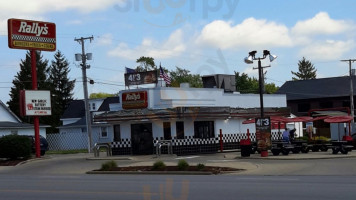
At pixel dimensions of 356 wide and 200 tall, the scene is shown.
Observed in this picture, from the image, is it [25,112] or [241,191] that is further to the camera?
[25,112]

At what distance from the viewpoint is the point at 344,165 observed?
77.4ft

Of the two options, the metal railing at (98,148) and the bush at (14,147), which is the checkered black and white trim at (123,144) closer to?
the metal railing at (98,148)

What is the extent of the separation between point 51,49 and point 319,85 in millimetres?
58243

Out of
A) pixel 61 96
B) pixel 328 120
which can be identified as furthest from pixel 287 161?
pixel 61 96

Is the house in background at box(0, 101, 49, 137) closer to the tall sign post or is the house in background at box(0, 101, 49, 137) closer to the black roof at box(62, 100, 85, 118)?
the black roof at box(62, 100, 85, 118)

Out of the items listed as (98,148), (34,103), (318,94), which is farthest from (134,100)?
(318,94)

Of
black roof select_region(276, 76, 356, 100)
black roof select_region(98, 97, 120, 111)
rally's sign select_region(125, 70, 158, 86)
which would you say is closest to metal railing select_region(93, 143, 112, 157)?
rally's sign select_region(125, 70, 158, 86)

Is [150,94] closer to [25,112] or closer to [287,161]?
[25,112]

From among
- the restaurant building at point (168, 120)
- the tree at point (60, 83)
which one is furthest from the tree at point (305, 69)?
the restaurant building at point (168, 120)

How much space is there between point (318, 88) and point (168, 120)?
5558 cm

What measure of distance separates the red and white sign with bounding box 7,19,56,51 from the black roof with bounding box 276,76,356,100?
2167 inches

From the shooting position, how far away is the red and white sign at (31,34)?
3397 cm

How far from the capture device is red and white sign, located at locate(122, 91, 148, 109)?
1373 inches

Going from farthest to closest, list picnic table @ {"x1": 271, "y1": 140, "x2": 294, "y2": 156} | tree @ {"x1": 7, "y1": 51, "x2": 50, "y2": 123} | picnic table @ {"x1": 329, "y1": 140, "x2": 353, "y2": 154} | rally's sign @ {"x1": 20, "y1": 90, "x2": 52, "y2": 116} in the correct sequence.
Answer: tree @ {"x1": 7, "y1": 51, "x2": 50, "y2": 123} → rally's sign @ {"x1": 20, "y1": 90, "x2": 52, "y2": 116} → picnic table @ {"x1": 271, "y1": 140, "x2": 294, "y2": 156} → picnic table @ {"x1": 329, "y1": 140, "x2": 353, "y2": 154}
